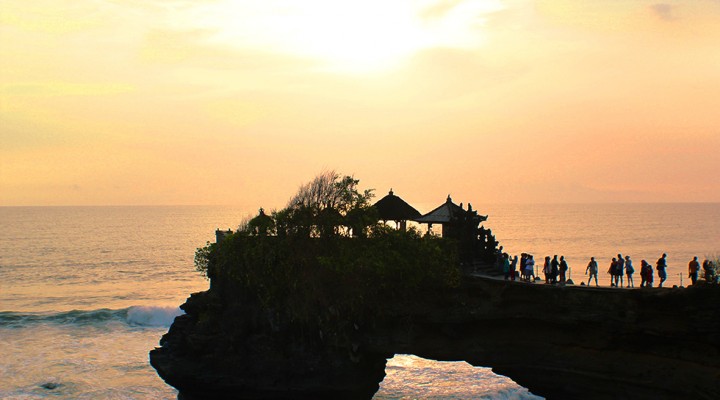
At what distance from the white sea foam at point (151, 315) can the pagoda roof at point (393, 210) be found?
29.2 meters

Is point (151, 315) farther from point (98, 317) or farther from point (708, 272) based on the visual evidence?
point (708, 272)

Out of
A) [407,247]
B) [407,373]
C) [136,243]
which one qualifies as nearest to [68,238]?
[136,243]

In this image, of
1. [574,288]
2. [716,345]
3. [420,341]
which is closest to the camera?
[716,345]

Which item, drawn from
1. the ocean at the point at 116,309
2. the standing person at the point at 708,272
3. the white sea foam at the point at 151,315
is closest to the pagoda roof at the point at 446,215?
the ocean at the point at 116,309

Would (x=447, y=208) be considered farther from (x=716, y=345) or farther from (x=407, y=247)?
(x=716, y=345)

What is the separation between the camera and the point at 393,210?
34656mm

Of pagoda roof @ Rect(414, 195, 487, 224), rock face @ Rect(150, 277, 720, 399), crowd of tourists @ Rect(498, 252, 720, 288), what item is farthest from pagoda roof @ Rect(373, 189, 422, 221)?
rock face @ Rect(150, 277, 720, 399)

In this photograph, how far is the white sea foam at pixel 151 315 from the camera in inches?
2190

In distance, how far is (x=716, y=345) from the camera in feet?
80.2

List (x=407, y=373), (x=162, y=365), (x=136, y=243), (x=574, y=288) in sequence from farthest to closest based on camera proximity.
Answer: (x=136, y=243), (x=407, y=373), (x=162, y=365), (x=574, y=288)

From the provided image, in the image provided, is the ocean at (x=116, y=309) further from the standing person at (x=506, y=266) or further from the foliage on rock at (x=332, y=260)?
the foliage on rock at (x=332, y=260)

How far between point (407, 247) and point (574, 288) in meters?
7.39

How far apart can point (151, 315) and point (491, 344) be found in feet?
A: 122

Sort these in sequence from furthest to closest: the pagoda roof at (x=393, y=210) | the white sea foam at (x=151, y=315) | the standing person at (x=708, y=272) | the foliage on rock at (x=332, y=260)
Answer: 1. the white sea foam at (x=151, y=315)
2. the pagoda roof at (x=393, y=210)
3. the foliage on rock at (x=332, y=260)
4. the standing person at (x=708, y=272)
